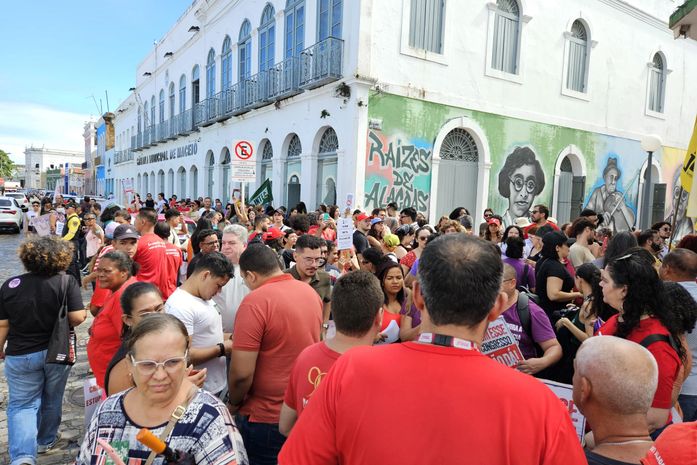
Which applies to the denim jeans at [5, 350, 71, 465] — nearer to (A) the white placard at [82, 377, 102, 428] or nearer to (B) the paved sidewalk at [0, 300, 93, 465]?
(B) the paved sidewalk at [0, 300, 93, 465]

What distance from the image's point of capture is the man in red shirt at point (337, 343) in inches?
82.0

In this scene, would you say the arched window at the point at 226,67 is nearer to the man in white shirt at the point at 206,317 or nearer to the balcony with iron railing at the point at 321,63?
the balcony with iron railing at the point at 321,63

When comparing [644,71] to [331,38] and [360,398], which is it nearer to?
[331,38]

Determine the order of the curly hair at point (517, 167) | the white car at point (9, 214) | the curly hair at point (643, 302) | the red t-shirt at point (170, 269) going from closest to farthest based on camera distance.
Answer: the curly hair at point (643, 302) → the red t-shirt at point (170, 269) → the curly hair at point (517, 167) → the white car at point (9, 214)

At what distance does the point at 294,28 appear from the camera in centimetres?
1423

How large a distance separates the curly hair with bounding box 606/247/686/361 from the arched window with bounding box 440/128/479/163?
11.0 m

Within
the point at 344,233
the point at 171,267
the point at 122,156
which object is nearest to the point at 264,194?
the point at 344,233

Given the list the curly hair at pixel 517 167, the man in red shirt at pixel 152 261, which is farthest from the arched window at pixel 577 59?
the man in red shirt at pixel 152 261

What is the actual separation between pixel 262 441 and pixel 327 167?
35.7 feet

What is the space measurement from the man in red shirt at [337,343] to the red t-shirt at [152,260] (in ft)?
11.7

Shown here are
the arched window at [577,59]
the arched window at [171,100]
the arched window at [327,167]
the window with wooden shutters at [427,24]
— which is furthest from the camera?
the arched window at [171,100]

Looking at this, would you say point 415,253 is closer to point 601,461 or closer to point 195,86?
point 601,461

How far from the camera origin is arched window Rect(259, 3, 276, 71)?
15.5 m

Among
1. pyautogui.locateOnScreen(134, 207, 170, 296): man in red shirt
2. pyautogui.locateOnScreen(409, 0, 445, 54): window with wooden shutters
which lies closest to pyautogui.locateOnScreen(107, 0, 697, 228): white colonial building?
pyautogui.locateOnScreen(409, 0, 445, 54): window with wooden shutters
